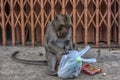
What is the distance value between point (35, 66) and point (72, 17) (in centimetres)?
181

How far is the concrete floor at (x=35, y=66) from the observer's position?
219 inches

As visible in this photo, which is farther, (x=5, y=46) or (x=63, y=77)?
(x=5, y=46)

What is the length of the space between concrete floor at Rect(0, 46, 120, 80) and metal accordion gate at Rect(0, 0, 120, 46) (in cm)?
40

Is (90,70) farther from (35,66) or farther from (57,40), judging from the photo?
(35,66)

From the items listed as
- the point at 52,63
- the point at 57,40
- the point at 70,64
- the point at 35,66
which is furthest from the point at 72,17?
the point at 70,64

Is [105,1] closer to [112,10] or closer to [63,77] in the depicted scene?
[112,10]

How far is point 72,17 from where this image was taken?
7445 mm

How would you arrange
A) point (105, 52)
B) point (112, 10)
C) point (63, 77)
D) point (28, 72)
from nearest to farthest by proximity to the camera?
point (63, 77) < point (28, 72) < point (105, 52) < point (112, 10)

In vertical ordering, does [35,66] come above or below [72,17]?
below

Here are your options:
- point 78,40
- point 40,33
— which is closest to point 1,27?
point 40,33

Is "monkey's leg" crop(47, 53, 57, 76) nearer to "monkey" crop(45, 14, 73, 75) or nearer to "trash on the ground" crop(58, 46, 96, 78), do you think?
"monkey" crop(45, 14, 73, 75)

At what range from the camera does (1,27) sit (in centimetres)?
771

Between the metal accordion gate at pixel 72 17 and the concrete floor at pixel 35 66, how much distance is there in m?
0.40

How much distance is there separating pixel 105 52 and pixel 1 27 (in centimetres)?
251
